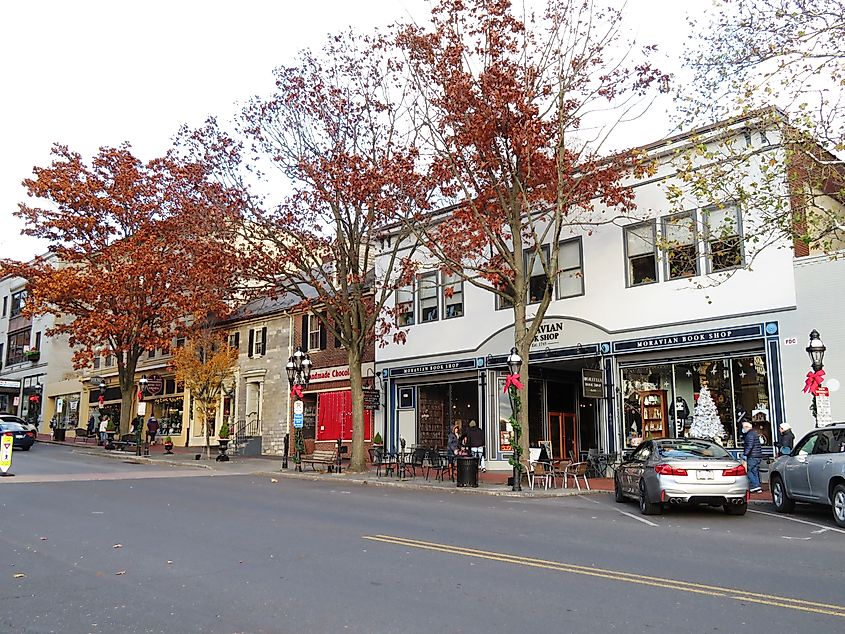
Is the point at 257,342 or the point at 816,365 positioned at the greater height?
the point at 257,342

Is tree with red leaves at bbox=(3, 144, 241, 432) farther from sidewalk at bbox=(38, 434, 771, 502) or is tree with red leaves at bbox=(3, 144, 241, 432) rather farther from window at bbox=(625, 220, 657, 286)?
window at bbox=(625, 220, 657, 286)

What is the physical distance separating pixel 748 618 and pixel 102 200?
3447 cm

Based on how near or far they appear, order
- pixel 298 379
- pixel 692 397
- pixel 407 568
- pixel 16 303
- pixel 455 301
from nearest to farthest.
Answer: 1. pixel 407 568
2. pixel 692 397
3. pixel 298 379
4. pixel 455 301
5. pixel 16 303

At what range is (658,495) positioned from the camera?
1342 cm

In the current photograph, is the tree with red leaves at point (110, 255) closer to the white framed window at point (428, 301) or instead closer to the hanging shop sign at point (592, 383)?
the white framed window at point (428, 301)

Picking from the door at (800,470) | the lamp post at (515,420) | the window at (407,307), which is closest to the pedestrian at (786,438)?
the door at (800,470)

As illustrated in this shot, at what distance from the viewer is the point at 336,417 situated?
32281 mm

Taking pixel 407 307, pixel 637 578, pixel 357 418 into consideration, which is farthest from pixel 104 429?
pixel 637 578

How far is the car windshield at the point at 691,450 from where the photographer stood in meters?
13.6

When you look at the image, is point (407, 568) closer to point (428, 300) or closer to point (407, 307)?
point (428, 300)

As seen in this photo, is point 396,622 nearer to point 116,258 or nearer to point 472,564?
point 472,564

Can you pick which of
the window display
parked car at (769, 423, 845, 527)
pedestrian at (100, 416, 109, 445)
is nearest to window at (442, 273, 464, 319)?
the window display

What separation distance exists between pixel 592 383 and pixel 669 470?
822 centimetres

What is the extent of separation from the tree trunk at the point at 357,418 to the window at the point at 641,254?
952 centimetres
